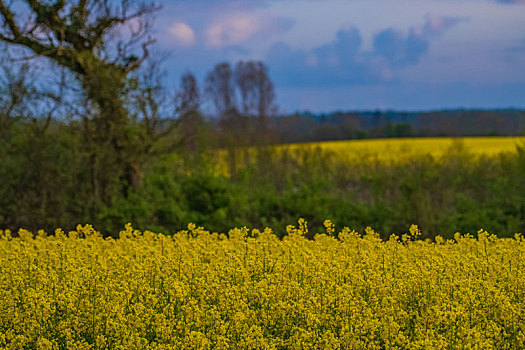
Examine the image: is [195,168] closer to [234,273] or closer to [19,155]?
[19,155]

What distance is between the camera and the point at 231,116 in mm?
35156

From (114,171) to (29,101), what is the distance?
2.37 m

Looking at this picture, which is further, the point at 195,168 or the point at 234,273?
the point at 195,168

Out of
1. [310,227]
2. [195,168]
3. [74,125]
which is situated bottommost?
[310,227]

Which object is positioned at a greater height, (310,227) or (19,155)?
(19,155)

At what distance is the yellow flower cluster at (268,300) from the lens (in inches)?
182

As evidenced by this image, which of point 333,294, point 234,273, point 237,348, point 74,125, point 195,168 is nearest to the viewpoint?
point 237,348

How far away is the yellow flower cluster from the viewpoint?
4.63 m

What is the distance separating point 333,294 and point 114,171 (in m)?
7.68

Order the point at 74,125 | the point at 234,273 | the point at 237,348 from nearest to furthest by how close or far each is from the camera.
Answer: the point at 237,348 → the point at 234,273 → the point at 74,125

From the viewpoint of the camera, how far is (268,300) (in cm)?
510

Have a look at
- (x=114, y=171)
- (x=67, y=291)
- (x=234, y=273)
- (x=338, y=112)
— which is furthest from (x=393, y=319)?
(x=338, y=112)

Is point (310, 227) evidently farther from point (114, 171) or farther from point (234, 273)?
point (234, 273)

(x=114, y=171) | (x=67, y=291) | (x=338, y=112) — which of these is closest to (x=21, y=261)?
(x=67, y=291)
